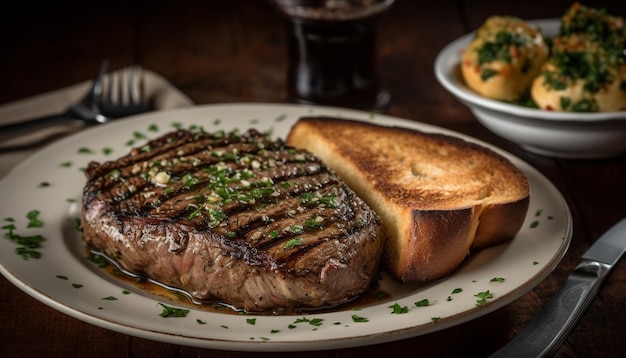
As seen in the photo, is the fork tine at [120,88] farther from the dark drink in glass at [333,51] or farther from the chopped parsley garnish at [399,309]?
the chopped parsley garnish at [399,309]

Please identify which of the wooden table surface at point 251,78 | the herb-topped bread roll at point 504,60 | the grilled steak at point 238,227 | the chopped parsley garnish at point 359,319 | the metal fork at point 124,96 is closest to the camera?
the chopped parsley garnish at point 359,319

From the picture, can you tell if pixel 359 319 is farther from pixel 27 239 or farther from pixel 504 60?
pixel 504 60

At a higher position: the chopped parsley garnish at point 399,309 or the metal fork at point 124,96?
the chopped parsley garnish at point 399,309

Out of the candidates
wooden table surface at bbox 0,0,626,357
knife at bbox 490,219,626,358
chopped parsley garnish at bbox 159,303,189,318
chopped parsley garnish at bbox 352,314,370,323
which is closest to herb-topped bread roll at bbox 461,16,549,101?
wooden table surface at bbox 0,0,626,357

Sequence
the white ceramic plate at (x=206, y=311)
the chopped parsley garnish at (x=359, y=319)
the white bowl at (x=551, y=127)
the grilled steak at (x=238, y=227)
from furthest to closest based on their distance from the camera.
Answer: the white bowl at (x=551, y=127) → the grilled steak at (x=238, y=227) → the chopped parsley garnish at (x=359, y=319) → the white ceramic plate at (x=206, y=311)

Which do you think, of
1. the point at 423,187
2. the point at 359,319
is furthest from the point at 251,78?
the point at 359,319

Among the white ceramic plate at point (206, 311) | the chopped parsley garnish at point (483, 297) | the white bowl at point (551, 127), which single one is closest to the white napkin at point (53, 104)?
the white ceramic plate at point (206, 311)
